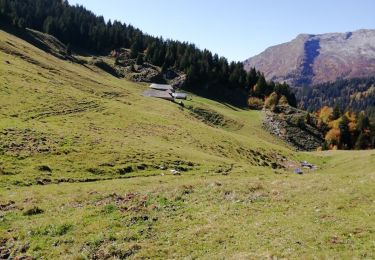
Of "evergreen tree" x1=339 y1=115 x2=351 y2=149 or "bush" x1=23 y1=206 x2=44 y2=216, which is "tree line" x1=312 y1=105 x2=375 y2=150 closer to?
"evergreen tree" x1=339 y1=115 x2=351 y2=149

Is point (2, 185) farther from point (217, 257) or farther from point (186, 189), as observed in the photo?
point (217, 257)

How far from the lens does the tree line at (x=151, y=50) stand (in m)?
154

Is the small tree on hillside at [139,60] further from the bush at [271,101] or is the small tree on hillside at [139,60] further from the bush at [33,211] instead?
the bush at [33,211]

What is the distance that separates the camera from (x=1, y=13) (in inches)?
5566

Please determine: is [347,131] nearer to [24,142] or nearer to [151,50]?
[151,50]

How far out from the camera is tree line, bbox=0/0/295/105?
6073 inches

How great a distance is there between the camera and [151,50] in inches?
6718

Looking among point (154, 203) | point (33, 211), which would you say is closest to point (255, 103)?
point (154, 203)

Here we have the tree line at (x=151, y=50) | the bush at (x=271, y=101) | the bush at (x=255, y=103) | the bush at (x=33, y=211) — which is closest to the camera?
the bush at (x=33, y=211)

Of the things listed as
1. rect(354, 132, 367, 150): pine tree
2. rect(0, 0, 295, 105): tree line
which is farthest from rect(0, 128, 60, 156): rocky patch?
rect(0, 0, 295, 105): tree line

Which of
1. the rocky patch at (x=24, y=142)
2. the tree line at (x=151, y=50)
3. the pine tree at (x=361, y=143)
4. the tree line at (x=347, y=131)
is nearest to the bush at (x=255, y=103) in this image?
the tree line at (x=151, y=50)

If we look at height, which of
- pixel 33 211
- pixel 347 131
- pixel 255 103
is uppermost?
pixel 255 103

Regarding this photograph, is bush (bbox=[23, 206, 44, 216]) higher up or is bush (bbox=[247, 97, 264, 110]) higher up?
bush (bbox=[247, 97, 264, 110])

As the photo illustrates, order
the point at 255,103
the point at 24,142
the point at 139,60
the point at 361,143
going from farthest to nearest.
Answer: the point at 139,60 → the point at 255,103 → the point at 361,143 → the point at 24,142
